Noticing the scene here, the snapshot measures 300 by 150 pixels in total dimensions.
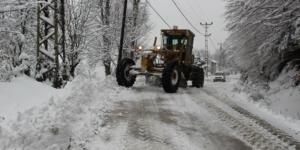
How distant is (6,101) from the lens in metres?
7.77

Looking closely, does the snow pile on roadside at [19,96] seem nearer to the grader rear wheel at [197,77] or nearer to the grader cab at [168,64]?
the grader cab at [168,64]

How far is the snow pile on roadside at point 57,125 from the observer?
5.70 metres

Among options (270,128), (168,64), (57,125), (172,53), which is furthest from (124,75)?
(57,125)

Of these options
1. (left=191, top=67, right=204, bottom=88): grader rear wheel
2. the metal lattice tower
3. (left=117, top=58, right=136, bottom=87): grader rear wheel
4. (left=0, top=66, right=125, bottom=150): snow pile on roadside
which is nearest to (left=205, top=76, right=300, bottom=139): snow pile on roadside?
(left=191, top=67, right=204, bottom=88): grader rear wheel

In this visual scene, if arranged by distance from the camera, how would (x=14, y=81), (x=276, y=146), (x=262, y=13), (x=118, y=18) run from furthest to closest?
(x=118, y=18)
(x=262, y=13)
(x=14, y=81)
(x=276, y=146)

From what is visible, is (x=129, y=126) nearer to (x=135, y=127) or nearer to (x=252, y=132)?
(x=135, y=127)

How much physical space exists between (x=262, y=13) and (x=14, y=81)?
30.6 ft

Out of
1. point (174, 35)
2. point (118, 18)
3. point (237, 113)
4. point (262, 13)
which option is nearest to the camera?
point (237, 113)

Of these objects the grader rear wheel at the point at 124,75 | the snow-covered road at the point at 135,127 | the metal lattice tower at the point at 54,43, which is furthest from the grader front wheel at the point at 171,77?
the metal lattice tower at the point at 54,43

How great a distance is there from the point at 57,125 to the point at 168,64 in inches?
352

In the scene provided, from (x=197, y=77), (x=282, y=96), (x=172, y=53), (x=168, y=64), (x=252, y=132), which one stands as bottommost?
(x=252, y=132)

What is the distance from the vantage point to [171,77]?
15.2 meters

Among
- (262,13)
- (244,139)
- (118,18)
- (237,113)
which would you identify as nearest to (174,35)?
(262,13)

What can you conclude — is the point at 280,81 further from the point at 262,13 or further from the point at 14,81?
the point at 14,81
